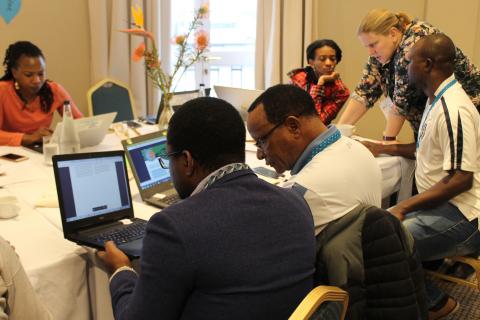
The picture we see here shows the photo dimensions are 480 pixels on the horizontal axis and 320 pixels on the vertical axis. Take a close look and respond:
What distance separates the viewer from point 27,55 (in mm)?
2947

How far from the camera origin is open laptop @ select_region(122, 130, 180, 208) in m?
1.93

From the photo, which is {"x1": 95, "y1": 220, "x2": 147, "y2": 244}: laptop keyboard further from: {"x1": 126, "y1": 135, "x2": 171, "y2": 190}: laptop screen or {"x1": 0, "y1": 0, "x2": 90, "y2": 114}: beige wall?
{"x1": 0, "y1": 0, "x2": 90, "y2": 114}: beige wall

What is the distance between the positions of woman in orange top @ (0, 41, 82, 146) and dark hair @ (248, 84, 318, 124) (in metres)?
1.74

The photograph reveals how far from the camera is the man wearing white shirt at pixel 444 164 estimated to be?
192 centimetres

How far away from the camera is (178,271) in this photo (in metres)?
0.93

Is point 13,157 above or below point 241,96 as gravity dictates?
below

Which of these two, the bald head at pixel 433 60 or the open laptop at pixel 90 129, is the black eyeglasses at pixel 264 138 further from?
the open laptop at pixel 90 129

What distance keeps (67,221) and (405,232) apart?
104 centimetres

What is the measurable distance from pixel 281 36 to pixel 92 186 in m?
3.12

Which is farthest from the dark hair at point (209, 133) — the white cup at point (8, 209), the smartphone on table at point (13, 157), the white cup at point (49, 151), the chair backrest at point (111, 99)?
the chair backrest at point (111, 99)

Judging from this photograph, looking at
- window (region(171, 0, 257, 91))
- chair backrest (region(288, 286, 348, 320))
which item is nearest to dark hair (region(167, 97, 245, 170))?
chair backrest (region(288, 286, 348, 320))

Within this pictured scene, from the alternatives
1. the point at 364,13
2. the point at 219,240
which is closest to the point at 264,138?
the point at 219,240

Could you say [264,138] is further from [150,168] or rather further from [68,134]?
[68,134]

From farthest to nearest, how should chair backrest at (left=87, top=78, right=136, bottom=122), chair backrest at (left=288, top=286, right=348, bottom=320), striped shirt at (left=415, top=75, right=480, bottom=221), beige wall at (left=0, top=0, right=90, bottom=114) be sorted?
beige wall at (left=0, top=0, right=90, bottom=114) → chair backrest at (left=87, top=78, right=136, bottom=122) → striped shirt at (left=415, top=75, right=480, bottom=221) → chair backrest at (left=288, top=286, right=348, bottom=320)
